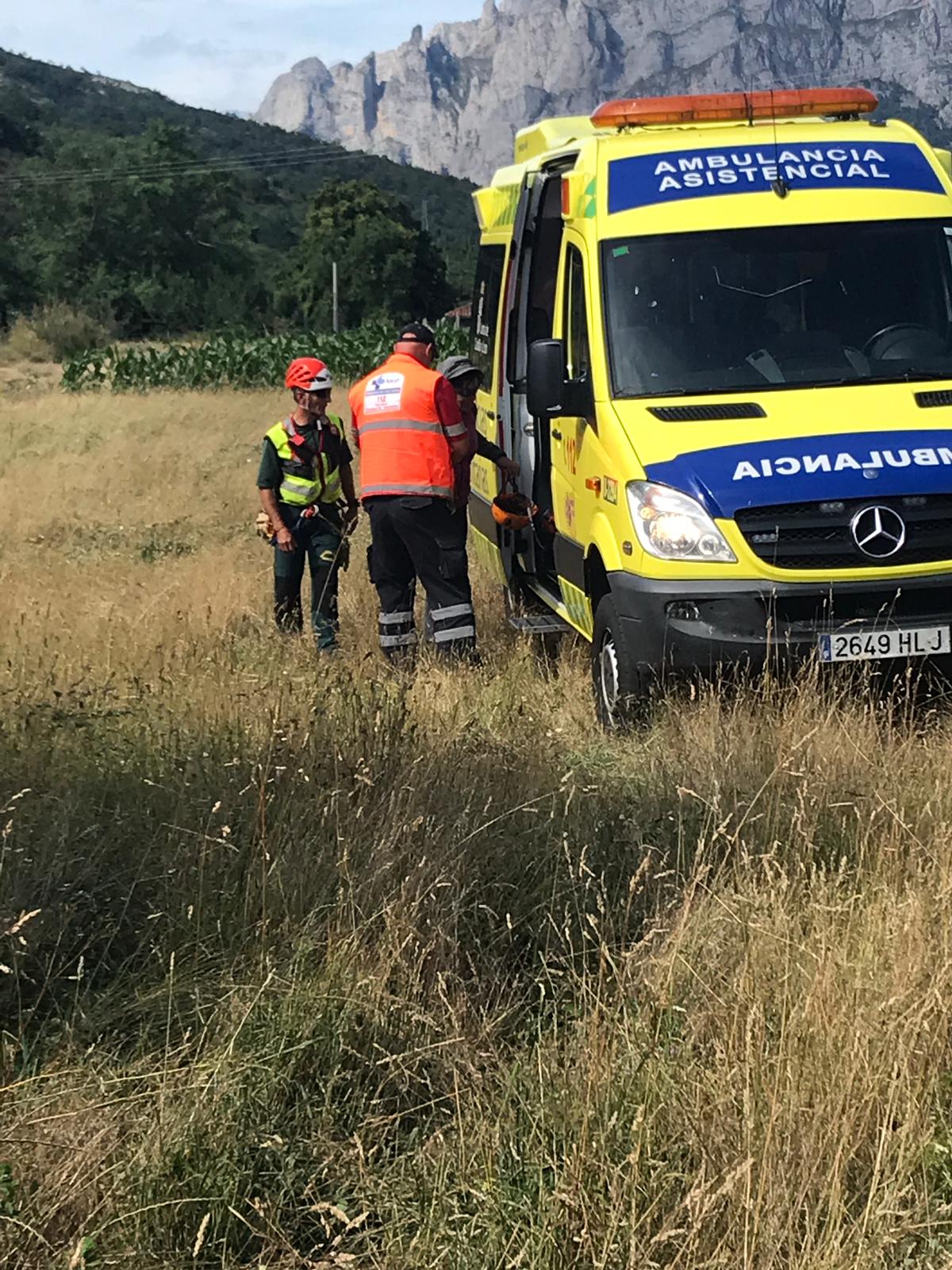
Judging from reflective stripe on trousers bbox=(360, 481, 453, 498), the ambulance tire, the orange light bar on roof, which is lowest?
the ambulance tire

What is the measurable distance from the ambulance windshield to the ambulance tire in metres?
0.98

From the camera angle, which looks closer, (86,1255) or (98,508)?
(86,1255)

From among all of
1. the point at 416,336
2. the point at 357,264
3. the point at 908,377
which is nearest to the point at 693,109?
the point at 416,336

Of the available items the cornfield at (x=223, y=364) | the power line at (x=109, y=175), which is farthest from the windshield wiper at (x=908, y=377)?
the power line at (x=109, y=175)

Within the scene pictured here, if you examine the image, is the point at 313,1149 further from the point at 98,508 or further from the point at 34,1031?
the point at 98,508

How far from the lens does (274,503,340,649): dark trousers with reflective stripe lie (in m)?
8.00

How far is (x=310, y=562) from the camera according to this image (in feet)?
26.9

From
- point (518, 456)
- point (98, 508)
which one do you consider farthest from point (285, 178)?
point (518, 456)

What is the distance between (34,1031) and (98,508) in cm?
1219

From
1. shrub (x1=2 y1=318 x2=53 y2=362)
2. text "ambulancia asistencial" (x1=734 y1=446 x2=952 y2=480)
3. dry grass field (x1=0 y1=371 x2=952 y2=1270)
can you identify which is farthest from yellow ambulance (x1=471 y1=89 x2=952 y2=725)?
shrub (x1=2 y1=318 x2=53 y2=362)

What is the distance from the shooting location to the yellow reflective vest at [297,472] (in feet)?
26.3

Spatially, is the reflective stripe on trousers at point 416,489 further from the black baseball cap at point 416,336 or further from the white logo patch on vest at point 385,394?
the black baseball cap at point 416,336

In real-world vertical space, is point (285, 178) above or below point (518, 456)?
above

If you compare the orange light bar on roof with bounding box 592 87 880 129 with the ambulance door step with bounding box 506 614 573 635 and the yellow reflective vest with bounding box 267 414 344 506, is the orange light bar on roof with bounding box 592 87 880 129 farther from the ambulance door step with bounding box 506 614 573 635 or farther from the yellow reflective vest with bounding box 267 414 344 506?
the ambulance door step with bounding box 506 614 573 635
